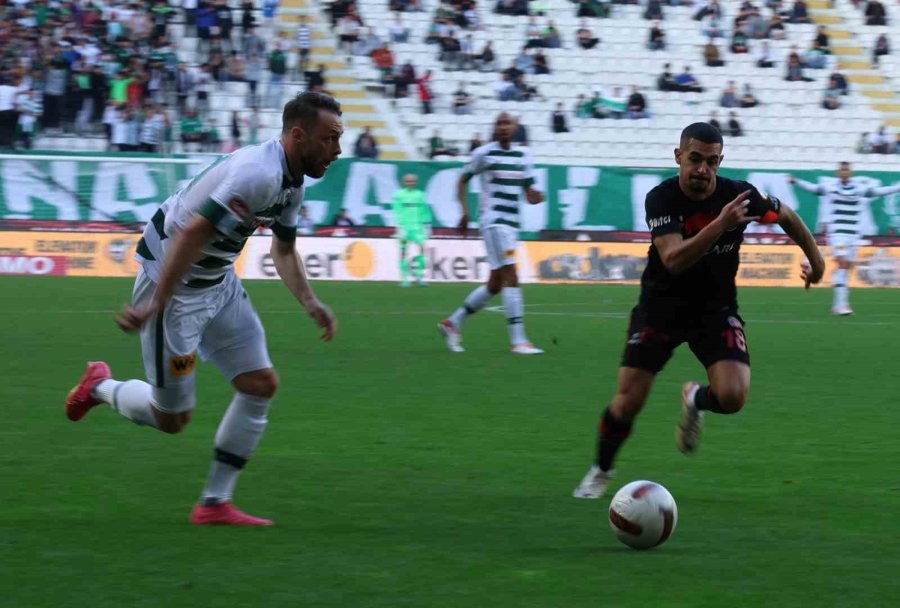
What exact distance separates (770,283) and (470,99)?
9.13 m

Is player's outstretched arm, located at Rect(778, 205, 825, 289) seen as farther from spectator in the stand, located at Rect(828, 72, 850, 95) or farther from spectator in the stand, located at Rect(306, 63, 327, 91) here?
spectator in the stand, located at Rect(828, 72, 850, 95)

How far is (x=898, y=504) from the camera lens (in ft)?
21.9

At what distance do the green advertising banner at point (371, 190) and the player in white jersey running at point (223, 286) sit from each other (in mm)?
18442

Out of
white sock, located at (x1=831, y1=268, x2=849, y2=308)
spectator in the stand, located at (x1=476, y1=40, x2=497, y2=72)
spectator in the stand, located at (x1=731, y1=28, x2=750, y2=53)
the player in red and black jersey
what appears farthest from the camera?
spectator in the stand, located at (x1=731, y1=28, x2=750, y2=53)

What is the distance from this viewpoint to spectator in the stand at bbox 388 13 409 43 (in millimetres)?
32375

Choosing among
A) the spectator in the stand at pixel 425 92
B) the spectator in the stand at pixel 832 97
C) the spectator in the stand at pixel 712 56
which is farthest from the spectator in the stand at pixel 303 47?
the spectator in the stand at pixel 832 97

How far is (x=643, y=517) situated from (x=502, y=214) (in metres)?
Answer: 8.03

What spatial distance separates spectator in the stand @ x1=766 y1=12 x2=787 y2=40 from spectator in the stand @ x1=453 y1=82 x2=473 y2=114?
8.56 m

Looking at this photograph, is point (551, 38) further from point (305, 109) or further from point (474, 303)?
point (305, 109)

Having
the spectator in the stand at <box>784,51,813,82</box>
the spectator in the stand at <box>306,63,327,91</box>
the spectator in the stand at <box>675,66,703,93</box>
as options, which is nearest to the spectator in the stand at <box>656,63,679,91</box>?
the spectator in the stand at <box>675,66,703,93</box>

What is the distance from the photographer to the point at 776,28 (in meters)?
35.1

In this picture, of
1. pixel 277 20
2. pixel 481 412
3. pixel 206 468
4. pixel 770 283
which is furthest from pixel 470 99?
pixel 206 468

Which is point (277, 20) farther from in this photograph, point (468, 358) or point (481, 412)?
point (481, 412)

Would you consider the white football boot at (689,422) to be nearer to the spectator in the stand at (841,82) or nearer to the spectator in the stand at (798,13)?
the spectator in the stand at (841,82)
